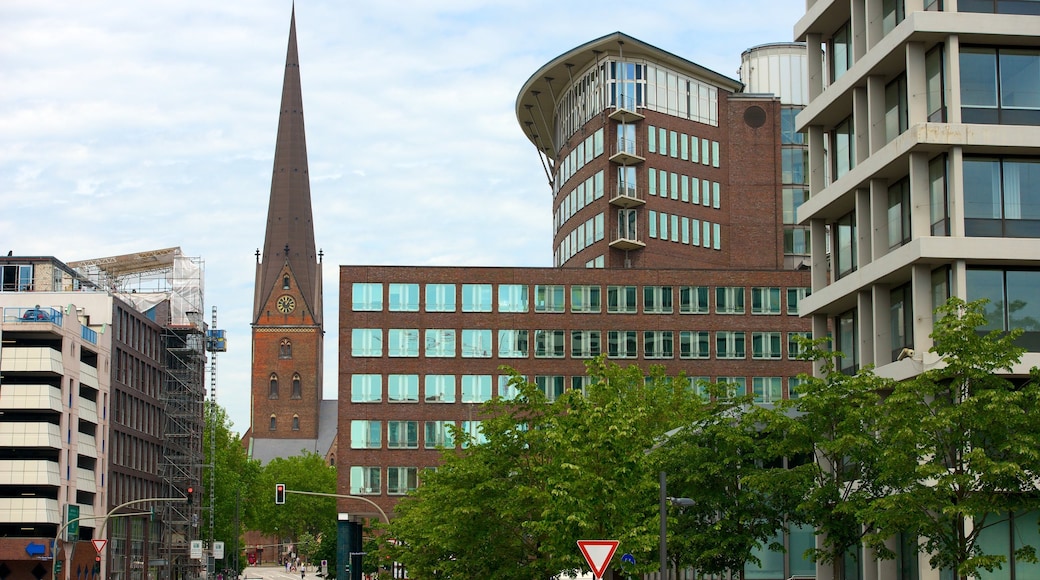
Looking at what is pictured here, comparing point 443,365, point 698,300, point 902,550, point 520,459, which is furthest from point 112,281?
point 902,550

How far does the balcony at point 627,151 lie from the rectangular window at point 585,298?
1040 centimetres

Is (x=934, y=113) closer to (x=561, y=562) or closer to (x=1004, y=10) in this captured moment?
(x=1004, y=10)

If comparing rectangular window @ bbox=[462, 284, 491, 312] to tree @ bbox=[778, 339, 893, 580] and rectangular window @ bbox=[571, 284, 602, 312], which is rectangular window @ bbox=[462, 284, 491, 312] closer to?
rectangular window @ bbox=[571, 284, 602, 312]

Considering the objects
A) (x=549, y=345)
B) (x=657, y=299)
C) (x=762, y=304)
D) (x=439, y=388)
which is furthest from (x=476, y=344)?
(x=762, y=304)

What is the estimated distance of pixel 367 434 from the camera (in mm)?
100062

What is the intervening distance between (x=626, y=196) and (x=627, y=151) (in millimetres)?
3518

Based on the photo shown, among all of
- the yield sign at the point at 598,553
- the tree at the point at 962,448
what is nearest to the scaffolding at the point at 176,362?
the tree at the point at 962,448

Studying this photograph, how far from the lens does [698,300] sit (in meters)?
101

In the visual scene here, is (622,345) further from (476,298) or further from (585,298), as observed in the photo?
(476,298)

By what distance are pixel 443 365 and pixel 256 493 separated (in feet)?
240

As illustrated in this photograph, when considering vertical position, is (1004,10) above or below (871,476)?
above

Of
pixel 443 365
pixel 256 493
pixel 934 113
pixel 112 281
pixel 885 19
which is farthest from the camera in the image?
pixel 256 493

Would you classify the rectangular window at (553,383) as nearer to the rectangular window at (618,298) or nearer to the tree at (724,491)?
the rectangular window at (618,298)

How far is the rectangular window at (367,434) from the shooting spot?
100 metres
